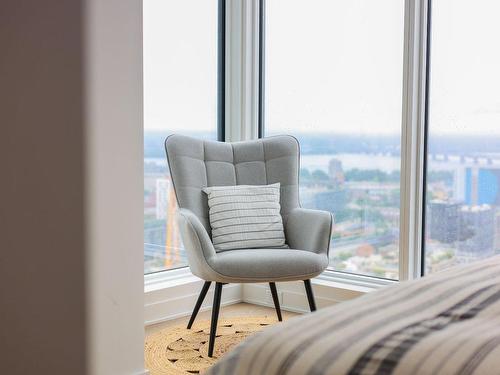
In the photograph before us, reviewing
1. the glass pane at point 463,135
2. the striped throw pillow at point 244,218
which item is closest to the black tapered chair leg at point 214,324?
the striped throw pillow at point 244,218

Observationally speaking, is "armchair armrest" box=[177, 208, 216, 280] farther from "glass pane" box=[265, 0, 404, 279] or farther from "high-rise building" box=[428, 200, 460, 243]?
"high-rise building" box=[428, 200, 460, 243]

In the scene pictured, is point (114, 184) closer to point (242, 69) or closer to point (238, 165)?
point (238, 165)

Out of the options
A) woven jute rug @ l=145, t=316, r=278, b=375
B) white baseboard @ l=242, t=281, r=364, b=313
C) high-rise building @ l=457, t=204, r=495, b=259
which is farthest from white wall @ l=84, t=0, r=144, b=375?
high-rise building @ l=457, t=204, r=495, b=259

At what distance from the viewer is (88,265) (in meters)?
2.16

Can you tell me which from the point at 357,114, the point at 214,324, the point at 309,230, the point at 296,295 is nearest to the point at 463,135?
the point at 357,114

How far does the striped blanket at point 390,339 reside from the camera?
2.56ft

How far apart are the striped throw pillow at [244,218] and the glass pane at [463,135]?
81cm

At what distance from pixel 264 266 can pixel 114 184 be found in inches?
34.8

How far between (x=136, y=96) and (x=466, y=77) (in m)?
1.72

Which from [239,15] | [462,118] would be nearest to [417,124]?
[462,118]

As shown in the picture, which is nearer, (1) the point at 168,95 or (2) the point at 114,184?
(2) the point at 114,184

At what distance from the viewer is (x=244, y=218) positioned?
10.6 feet

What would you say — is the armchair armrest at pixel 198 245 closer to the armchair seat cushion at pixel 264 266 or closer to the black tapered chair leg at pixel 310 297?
the armchair seat cushion at pixel 264 266

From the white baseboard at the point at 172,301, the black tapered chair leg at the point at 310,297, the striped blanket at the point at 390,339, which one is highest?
the striped blanket at the point at 390,339
